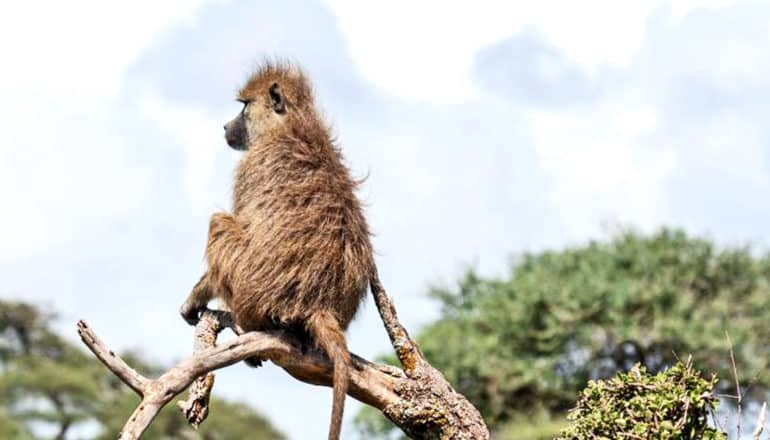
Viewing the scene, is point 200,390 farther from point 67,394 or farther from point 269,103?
point 67,394

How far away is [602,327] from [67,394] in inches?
634

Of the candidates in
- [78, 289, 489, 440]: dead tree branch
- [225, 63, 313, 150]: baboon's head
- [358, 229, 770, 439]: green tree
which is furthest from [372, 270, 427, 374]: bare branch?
[358, 229, 770, 439]: green tree

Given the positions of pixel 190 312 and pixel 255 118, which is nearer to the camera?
pixel 190 312

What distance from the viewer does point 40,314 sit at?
32469mm

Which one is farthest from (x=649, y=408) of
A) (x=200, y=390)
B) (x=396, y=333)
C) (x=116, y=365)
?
(x=116, y=365)

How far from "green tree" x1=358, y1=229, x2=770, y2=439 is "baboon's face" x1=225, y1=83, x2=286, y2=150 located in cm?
1272

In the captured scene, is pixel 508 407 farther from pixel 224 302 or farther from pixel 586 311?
pixel 224 302

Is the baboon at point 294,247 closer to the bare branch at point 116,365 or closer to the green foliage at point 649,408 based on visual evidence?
the bare branch at point 116,365

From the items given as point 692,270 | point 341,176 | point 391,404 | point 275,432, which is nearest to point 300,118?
point 341,176

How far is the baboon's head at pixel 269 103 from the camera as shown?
7301 millimetres

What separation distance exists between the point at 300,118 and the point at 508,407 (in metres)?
13.6

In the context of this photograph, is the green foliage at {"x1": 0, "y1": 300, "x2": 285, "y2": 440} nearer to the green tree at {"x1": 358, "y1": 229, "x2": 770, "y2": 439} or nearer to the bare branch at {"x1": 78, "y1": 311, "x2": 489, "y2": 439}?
the green tree at {"x1": 358, "y1": 229, "x2": 770, "y2": 439}

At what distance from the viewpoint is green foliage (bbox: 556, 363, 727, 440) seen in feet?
18.7

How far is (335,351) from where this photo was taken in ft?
20.1
